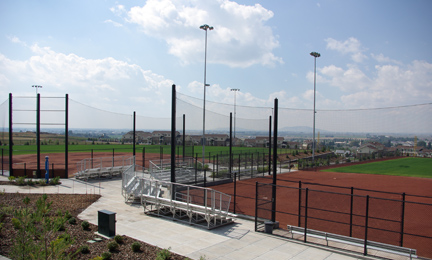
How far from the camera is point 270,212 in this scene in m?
11.9

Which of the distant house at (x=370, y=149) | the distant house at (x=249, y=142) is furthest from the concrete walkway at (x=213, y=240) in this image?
the distant house at (x=370, y=149)

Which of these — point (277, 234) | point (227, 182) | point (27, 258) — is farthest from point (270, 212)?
point (227, 182)

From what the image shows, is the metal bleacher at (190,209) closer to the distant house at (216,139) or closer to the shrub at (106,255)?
the shrub at (106,255)

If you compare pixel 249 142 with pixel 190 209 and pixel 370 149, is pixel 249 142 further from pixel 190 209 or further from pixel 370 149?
pixel 190 209

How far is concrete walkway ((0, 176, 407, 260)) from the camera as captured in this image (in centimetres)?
869

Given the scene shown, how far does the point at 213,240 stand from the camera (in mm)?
9836

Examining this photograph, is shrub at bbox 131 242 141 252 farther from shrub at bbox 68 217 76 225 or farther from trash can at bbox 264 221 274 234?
trash can at bbox 264 221 274 234

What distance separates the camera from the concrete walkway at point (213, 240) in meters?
8.69

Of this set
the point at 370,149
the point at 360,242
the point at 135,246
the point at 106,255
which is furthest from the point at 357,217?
the point at 370,149

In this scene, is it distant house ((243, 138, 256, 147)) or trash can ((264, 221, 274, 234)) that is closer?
trash can ((264, 221, 274, 234))

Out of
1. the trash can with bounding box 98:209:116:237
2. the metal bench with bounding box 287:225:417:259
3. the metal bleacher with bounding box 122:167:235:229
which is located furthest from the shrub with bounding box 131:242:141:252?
the metal bench with bounding box 287:225:417:259

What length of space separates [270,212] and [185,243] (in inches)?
153

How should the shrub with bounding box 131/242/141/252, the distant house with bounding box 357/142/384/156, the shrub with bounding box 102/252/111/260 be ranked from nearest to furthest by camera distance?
the shrub with bounding box 102/252/111/260, the shrub with bounding box 131/242/141/252, the distant house with bounding box 357/142/384/156

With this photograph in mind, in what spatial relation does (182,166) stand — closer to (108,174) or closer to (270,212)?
(108,174)
